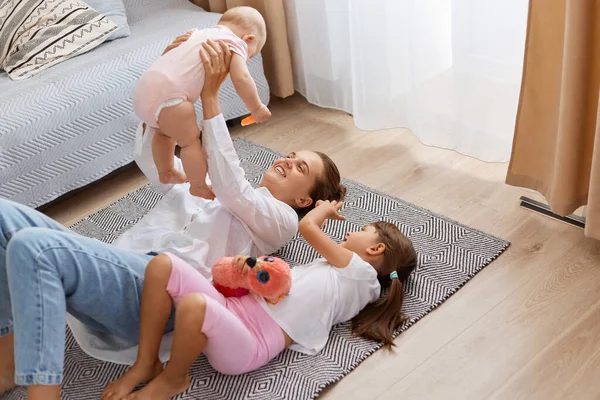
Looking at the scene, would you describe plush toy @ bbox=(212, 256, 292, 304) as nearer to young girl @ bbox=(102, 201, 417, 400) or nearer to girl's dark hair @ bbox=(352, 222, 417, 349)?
young girl @ bbox=(102, 201, 417, 400)

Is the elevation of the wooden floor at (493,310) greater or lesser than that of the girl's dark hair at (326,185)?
lesser

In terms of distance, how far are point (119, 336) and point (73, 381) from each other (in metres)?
0.21

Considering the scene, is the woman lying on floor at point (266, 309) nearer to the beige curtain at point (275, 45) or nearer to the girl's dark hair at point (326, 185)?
the girl's dark hair at point (326, 185)

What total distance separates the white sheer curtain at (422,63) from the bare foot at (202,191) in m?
1.10

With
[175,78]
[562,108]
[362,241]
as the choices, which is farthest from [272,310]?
[562,108]

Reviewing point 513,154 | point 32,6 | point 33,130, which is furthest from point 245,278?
point 32,6

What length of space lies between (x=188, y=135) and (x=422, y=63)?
1.18 meters

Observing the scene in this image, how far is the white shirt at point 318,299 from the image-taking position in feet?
5.88

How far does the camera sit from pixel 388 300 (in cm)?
189

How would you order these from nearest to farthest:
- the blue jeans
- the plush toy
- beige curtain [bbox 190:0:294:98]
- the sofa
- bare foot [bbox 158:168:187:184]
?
the blue jeans
the plush toy
bare foot [bbox 158:168:187:184]
the sofa
beige curtain [bbox 190:0:294:98]

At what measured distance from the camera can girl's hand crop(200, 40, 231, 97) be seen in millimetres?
1831

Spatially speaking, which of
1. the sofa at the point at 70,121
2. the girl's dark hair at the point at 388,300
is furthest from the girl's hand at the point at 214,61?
the sofa at the point at 70,121

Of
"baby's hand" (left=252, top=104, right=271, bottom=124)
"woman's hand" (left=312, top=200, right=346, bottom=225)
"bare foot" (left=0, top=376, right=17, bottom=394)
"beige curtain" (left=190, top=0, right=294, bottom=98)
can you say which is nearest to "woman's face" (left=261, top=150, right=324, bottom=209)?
"woman's hand" (left=312, top=200, right=346, bottom=225)

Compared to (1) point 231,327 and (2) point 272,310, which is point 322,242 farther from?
(1) point 231,327
